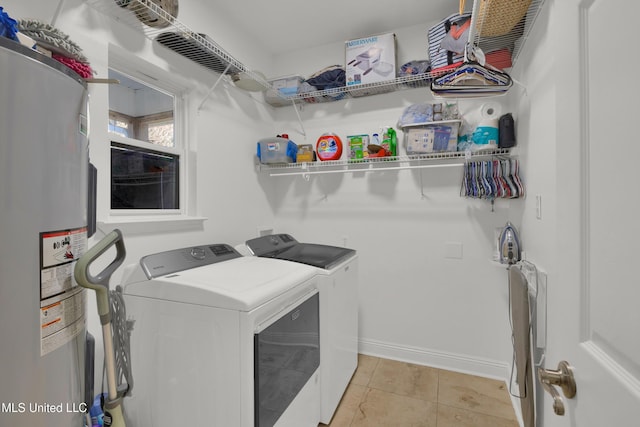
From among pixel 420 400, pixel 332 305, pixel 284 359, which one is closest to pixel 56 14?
pixel 284 359

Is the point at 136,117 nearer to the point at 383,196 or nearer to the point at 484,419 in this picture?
the point at 383,196

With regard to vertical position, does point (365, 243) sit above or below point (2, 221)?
below

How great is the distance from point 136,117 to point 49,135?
4.70 feet

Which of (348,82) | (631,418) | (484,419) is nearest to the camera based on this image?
(631,418)

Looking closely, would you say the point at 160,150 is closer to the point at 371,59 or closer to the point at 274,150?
the point at 274,150

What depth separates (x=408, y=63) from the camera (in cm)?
226

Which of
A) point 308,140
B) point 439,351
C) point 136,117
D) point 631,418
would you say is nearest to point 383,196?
point 308,140

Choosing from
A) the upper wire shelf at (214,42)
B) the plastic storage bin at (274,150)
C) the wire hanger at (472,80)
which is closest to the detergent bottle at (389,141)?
the upper wire shelf at (214,42)

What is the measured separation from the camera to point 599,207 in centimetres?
53

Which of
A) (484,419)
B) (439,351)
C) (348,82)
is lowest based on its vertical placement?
(484,419)

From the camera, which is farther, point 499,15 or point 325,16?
point 325,16

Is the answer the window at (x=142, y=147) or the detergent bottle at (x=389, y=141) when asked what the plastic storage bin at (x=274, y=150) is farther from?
the detergent bottle at (x=389, y=141)

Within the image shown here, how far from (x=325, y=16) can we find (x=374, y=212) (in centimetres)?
168

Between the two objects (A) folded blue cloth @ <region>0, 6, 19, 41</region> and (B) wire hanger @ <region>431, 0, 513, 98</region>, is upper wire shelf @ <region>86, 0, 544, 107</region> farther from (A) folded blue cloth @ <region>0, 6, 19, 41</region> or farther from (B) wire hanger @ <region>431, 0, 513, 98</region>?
(A) folded blue cloth @ <region>0, 6, 19, 41</region>
